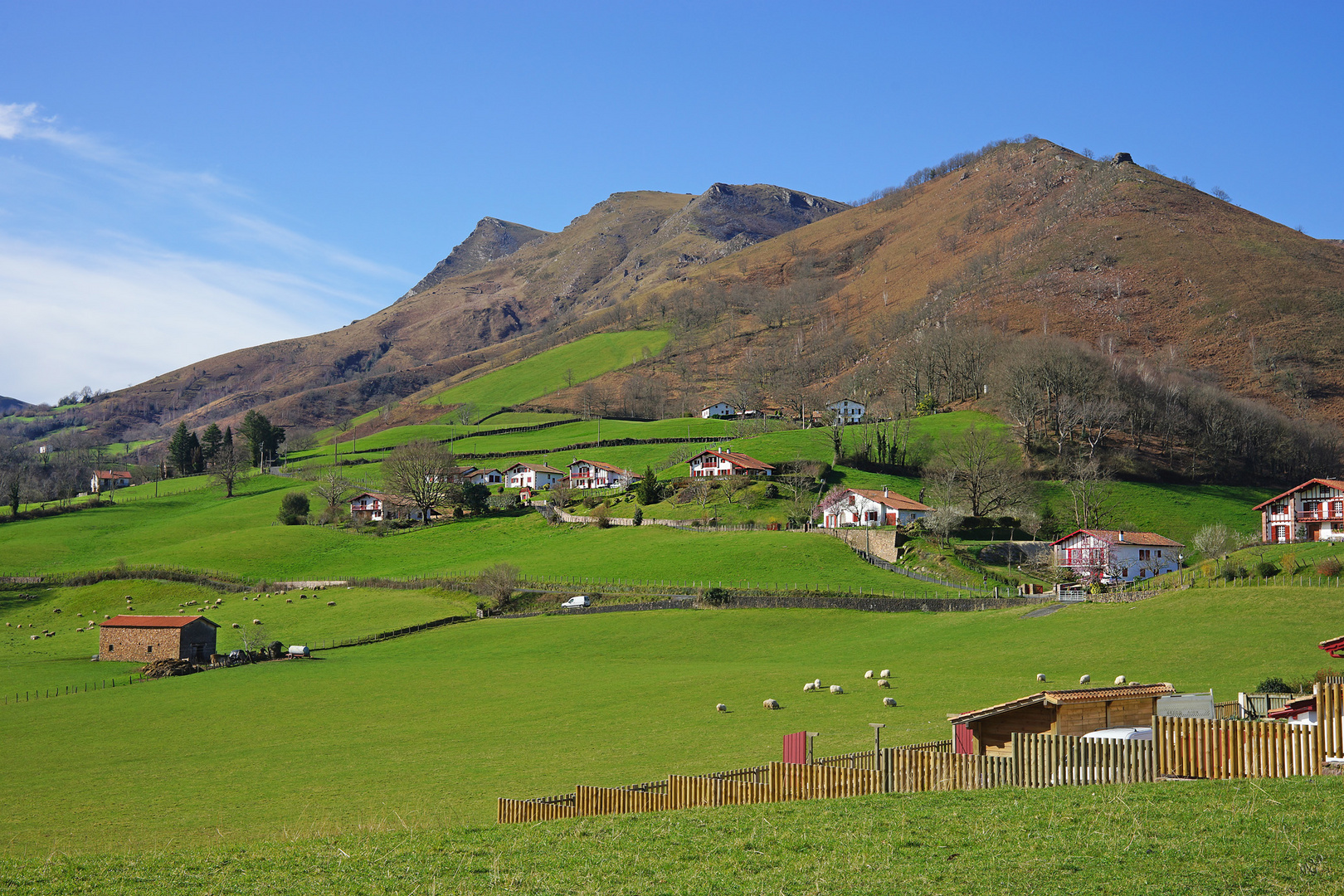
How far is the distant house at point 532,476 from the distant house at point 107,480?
90.3m

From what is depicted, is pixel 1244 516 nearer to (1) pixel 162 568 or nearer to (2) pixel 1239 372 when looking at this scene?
(2) pixel 1239 372

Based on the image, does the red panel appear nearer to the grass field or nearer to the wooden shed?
the wooden shed

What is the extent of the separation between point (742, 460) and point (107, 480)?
13959cm

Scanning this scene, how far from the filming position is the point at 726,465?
11569 centimetres

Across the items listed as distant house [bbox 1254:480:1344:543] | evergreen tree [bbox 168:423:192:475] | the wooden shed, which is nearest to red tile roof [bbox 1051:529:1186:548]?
distant house [bbox 1254:480:1344:543]

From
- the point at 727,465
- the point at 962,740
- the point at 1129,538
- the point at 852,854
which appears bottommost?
the point at 962,740

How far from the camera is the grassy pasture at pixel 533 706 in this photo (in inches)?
1118

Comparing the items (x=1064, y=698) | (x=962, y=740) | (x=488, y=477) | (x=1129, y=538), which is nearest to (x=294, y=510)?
(x=488, y=477)

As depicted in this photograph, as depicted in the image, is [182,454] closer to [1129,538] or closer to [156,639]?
[156,639]

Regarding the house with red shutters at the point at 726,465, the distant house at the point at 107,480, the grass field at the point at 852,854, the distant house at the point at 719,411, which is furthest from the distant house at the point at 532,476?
the grass field at the point at 852,854

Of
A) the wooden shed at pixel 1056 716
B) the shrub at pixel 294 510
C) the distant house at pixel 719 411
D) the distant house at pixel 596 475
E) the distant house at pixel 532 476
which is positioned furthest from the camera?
the distant house at pixel 719 411

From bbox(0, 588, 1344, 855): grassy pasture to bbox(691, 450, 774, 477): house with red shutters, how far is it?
4496 centimetres

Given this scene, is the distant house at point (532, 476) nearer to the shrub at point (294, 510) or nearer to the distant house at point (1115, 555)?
the shrub at point (294, 510)

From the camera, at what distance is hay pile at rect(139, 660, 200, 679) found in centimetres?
6153
